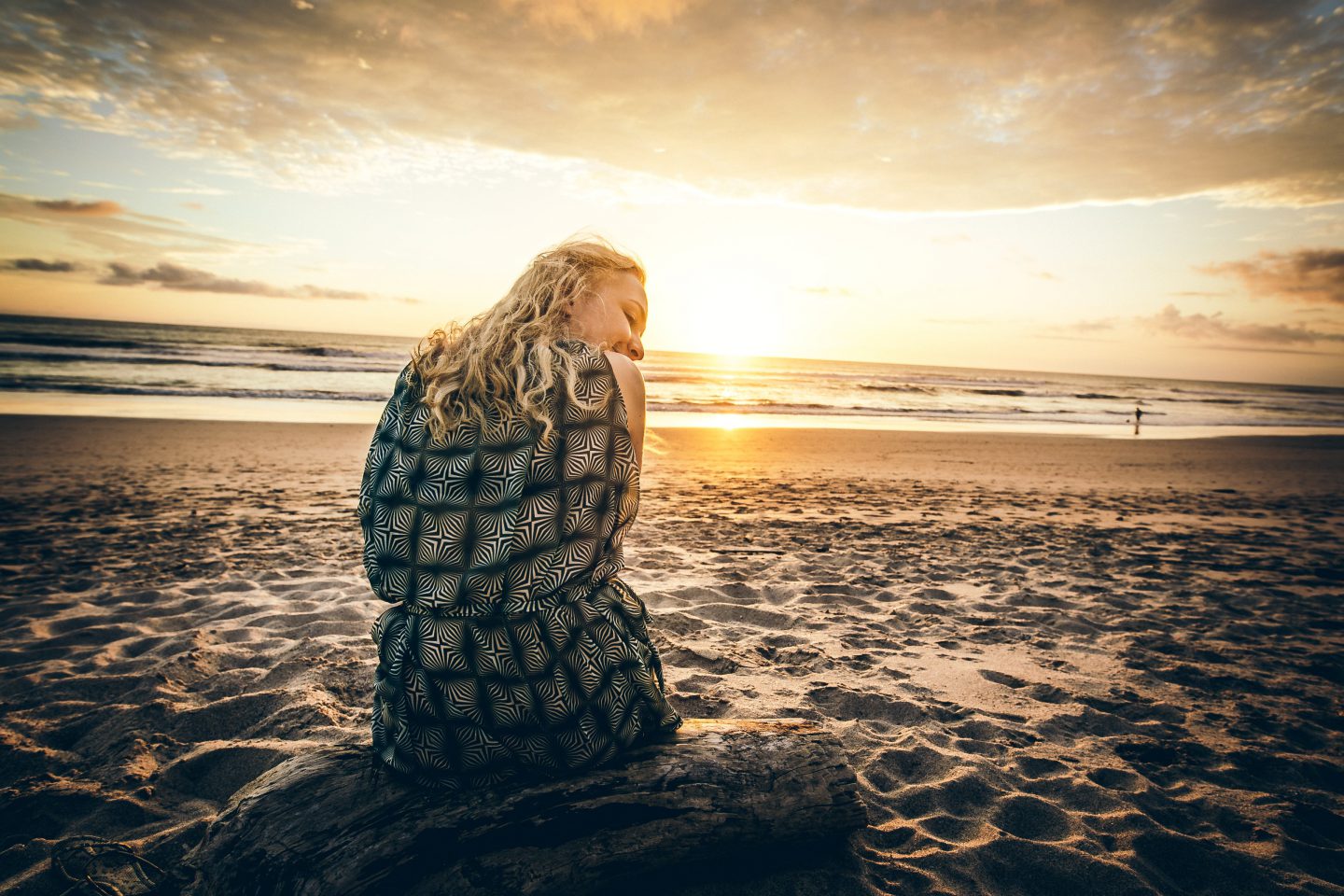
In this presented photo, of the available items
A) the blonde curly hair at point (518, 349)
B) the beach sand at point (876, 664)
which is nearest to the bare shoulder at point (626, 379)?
the blonde curly hair at point (518, 349)

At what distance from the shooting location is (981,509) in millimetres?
8133

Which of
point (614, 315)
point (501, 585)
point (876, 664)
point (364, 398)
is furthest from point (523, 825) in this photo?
point (364, 398)

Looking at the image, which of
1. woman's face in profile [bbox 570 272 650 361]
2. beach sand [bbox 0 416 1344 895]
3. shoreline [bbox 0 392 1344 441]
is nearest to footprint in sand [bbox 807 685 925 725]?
beach sand [bbox 0 416 1344 895]

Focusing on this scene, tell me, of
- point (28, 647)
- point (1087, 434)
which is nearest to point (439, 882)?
point (28, 647)

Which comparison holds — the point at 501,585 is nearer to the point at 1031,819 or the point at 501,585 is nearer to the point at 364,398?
the point at 1031,819

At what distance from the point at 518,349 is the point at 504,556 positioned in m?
0.60

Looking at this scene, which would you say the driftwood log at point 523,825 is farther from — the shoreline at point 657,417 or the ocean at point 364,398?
the ocean at point 364,398

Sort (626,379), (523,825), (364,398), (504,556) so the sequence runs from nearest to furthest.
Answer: (504,556) → (523,825) → (626,379) → (364,398)

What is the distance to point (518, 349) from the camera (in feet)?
6.38

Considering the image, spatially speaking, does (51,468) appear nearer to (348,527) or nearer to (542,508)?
(348,527)

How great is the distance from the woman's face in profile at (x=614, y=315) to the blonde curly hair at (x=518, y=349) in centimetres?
2

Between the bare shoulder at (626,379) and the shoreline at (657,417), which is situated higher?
the bare shoulder at (626,379)

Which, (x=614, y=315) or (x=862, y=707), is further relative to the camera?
(x=862, y=707)

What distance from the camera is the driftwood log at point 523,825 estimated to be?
183 centimetres
